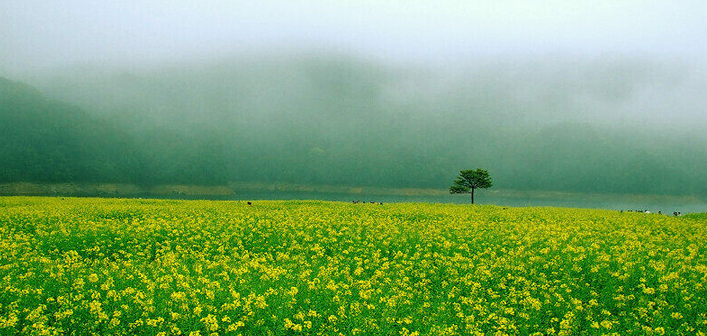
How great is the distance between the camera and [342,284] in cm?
1175

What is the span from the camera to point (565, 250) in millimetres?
16891

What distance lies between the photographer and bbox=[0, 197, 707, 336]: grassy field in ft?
30.2

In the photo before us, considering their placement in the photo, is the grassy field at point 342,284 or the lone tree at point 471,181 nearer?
the grassy field at point 342,284

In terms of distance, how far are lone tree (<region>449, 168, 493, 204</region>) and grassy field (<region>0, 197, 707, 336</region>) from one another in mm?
61607

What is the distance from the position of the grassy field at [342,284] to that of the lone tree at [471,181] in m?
61.6

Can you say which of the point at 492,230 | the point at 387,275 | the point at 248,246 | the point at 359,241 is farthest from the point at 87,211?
the point at 492,230

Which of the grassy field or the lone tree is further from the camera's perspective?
the lone tree

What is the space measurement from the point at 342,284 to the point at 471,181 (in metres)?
76.4

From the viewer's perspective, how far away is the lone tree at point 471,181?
272 ft

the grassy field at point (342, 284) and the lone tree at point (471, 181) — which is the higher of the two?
the lone tree at point (471, 181)

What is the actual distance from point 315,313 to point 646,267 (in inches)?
517

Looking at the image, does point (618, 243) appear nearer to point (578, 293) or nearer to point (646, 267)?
point (646, 267)

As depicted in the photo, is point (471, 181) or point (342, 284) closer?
point (342, 284)

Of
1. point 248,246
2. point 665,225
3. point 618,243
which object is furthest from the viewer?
point 665,225
